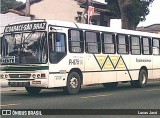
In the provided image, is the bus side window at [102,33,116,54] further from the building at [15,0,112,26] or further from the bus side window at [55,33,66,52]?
the building at [15,0,112,26]

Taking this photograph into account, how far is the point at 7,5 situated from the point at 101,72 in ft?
221

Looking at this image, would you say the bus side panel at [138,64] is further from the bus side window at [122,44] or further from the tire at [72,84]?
the tire at [72,84]

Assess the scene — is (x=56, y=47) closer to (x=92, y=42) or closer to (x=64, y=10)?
(x=92, y=42)

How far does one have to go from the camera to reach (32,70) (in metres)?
16.1

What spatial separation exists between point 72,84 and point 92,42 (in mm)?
2420

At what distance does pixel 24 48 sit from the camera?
16.5 m

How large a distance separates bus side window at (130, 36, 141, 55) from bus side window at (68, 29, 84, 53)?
4.49 meters

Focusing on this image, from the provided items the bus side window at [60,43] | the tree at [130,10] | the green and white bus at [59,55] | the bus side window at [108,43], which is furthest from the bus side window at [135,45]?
the tree at [130,10]

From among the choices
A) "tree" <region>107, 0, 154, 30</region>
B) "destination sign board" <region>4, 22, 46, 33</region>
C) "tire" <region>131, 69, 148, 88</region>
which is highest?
"tree" <region>107, 0, 154, 30</region>

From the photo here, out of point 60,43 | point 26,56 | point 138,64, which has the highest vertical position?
point 60,43

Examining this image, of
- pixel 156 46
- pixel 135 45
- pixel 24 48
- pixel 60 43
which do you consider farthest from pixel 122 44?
pixel 24 48

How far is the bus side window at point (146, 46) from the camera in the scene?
22.8 m

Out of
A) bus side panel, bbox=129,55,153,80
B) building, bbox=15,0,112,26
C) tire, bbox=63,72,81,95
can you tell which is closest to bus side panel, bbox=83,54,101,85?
tire, bbox=63,72,81,95

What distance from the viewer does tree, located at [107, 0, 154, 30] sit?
3681 centimetres
